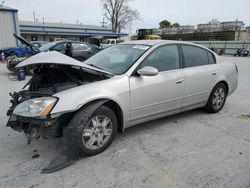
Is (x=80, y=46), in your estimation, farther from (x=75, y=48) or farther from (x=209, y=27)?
(x=209, y=27)

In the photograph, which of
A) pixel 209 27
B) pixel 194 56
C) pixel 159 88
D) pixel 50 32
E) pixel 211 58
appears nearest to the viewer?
pixel 159 88

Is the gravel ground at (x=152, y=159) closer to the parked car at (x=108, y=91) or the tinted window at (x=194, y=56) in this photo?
the parked car at (x=108, y=91)

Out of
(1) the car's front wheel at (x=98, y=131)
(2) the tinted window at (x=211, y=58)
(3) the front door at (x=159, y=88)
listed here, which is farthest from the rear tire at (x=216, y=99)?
(1) the car's front wheel at (x=98, y=131)

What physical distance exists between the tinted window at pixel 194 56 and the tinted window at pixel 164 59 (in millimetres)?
231

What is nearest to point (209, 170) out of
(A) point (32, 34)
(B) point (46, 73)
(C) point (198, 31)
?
(B) point (46, 73)

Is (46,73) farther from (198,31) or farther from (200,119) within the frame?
(198,31)

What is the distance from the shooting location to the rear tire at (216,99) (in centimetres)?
427

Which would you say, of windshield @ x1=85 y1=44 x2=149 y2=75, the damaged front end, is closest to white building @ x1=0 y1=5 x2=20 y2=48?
windshield @ x1=85 y1=44 x2=149 y2=75

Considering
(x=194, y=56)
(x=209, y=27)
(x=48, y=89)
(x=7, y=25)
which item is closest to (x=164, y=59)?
(x=194, y=56)

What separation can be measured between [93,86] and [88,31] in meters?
35.2

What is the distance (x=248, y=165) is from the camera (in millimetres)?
2639

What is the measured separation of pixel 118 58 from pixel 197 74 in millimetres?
1500

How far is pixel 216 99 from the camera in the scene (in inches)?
172

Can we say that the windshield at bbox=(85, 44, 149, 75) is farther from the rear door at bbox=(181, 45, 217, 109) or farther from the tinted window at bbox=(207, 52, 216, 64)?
the tinted window at bbox=(207, 52, 216, 64)
